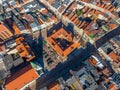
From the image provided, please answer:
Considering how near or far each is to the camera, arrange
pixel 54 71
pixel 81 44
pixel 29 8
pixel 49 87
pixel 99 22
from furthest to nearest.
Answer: pixel 29 8, pixel 99 22, pixel 81 44, pixel 54 71, pixel 49 87

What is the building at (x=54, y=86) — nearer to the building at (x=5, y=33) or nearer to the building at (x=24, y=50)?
the building at (x=24, y=50)

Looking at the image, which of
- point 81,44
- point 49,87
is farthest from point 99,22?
point 49,87

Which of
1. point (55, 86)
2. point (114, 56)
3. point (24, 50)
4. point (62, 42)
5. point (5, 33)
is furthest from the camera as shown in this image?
point (5, 33)

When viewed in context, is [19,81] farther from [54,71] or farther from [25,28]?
[25,28]

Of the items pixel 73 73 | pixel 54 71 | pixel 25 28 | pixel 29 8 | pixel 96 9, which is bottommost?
pixel 73 73

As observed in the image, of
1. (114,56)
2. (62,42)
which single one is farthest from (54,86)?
(114,56)

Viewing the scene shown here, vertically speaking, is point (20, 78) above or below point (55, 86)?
above

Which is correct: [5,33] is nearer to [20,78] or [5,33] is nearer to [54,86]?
[20,78]
